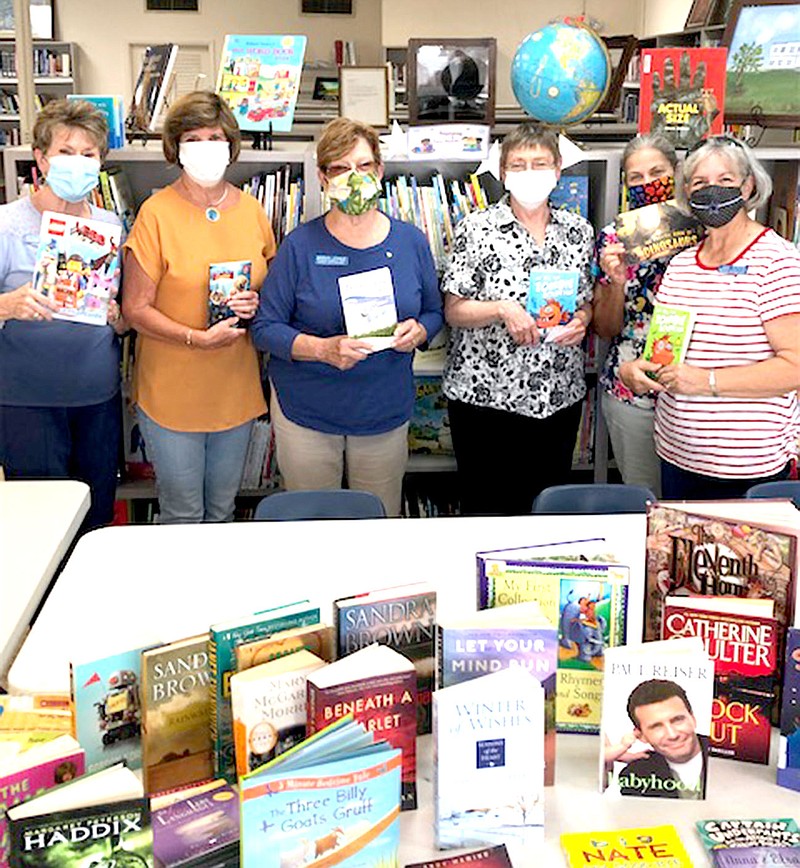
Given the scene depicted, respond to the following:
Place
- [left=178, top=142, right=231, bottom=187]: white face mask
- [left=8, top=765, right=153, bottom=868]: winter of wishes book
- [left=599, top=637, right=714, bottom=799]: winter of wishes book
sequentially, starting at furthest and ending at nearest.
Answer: [left=178, top=142, right=231, bottom=187]: white face mask < [left=599, top=637, right=714, bottom=799]: winter of wishes book < [left=8, top=765, right=153, bottom=868]: winter of wishes book

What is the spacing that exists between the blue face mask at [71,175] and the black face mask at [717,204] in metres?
1.84

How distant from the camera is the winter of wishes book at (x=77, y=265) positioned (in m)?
3.40

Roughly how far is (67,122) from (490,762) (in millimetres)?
2550

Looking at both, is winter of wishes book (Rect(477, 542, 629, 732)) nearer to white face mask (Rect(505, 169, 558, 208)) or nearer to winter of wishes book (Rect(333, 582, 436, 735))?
winter of wishes book (Rect(333, 582, 436, 735))

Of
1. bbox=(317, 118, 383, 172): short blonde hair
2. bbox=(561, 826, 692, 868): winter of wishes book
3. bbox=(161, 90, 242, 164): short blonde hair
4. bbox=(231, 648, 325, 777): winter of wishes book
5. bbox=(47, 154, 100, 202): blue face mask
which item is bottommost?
bbox=(561, 826, 692, 868): winter of wishes book

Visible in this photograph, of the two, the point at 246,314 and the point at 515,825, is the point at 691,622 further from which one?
the point at 246,314

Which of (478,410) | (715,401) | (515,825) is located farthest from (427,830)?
(478,410)

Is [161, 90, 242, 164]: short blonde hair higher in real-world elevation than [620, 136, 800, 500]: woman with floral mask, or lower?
higher

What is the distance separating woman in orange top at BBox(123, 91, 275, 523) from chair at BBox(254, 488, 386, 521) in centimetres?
75

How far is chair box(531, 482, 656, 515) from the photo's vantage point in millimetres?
3174

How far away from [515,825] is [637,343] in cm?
223

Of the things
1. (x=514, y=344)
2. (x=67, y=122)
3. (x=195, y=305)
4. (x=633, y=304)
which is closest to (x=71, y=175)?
(x=67, y=122)

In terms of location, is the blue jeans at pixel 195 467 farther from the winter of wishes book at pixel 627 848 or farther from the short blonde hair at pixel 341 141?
the winter of wishes book at pixel 627 848

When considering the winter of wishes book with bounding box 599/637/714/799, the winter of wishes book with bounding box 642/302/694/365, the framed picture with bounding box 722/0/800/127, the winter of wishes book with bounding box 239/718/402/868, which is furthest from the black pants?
the winter of wishes book with bounding box 239/718/402/868
